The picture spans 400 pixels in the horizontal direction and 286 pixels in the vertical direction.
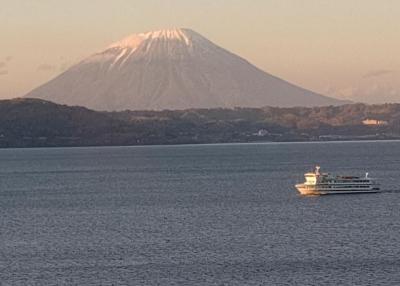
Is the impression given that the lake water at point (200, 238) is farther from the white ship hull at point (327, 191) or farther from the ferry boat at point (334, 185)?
the ferry boat at point (334, 185)

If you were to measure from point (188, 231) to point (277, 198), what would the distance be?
39.0 m

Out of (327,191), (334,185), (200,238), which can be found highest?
(334,185)

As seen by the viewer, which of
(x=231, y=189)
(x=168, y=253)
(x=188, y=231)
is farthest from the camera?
(x=231, y=189)

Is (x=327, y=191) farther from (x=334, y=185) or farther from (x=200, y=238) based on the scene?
(x=200, y=238)

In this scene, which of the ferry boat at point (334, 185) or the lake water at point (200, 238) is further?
the ferry boat at point (334, 185)

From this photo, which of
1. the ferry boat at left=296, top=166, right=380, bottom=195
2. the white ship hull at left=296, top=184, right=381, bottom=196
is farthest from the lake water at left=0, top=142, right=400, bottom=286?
the ferry boat at left=296, top=166, right=380, bottom=195

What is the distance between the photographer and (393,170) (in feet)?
652

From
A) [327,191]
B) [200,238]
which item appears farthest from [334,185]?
[200,238]

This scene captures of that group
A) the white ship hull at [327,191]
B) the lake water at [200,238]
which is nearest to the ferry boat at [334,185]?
the white ship hull at [327,191]

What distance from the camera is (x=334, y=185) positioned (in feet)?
454

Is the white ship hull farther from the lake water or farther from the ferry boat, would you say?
the lake water

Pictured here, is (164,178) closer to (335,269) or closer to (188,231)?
(188,231)

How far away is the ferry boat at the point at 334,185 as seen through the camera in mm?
137500

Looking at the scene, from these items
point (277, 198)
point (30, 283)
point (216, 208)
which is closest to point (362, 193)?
point (277, 198)
